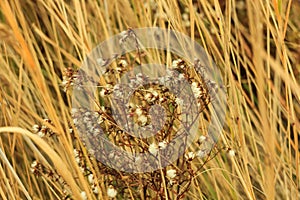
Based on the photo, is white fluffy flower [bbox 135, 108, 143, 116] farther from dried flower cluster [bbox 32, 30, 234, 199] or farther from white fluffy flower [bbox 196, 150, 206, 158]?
white fluffy flower [bbox 196, 150, 206, 158]

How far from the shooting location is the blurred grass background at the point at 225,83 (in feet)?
2.11

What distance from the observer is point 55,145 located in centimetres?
107

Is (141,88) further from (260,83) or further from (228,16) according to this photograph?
(260,83)

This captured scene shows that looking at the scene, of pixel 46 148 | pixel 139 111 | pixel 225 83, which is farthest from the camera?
pixel 225 83

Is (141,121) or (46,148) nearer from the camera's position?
(46,148)

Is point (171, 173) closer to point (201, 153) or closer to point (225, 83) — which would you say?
point (201, 153)

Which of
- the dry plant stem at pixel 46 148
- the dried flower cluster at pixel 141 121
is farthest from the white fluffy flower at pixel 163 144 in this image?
the dry plant stem at pixel 46 148

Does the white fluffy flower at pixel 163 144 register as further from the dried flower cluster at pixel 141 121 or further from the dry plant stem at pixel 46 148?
the dry plant stem at pixel 46 148

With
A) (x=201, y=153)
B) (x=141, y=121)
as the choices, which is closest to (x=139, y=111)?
(x=141, y=121)

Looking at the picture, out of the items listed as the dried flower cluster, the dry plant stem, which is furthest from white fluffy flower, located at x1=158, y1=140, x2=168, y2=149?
the dry plant stem

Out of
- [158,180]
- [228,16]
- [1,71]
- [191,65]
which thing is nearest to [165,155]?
[158,180]

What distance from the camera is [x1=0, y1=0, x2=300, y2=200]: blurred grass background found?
0.64 metres

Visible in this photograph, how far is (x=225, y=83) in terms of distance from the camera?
93cm

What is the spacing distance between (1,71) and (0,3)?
51 centimetres
